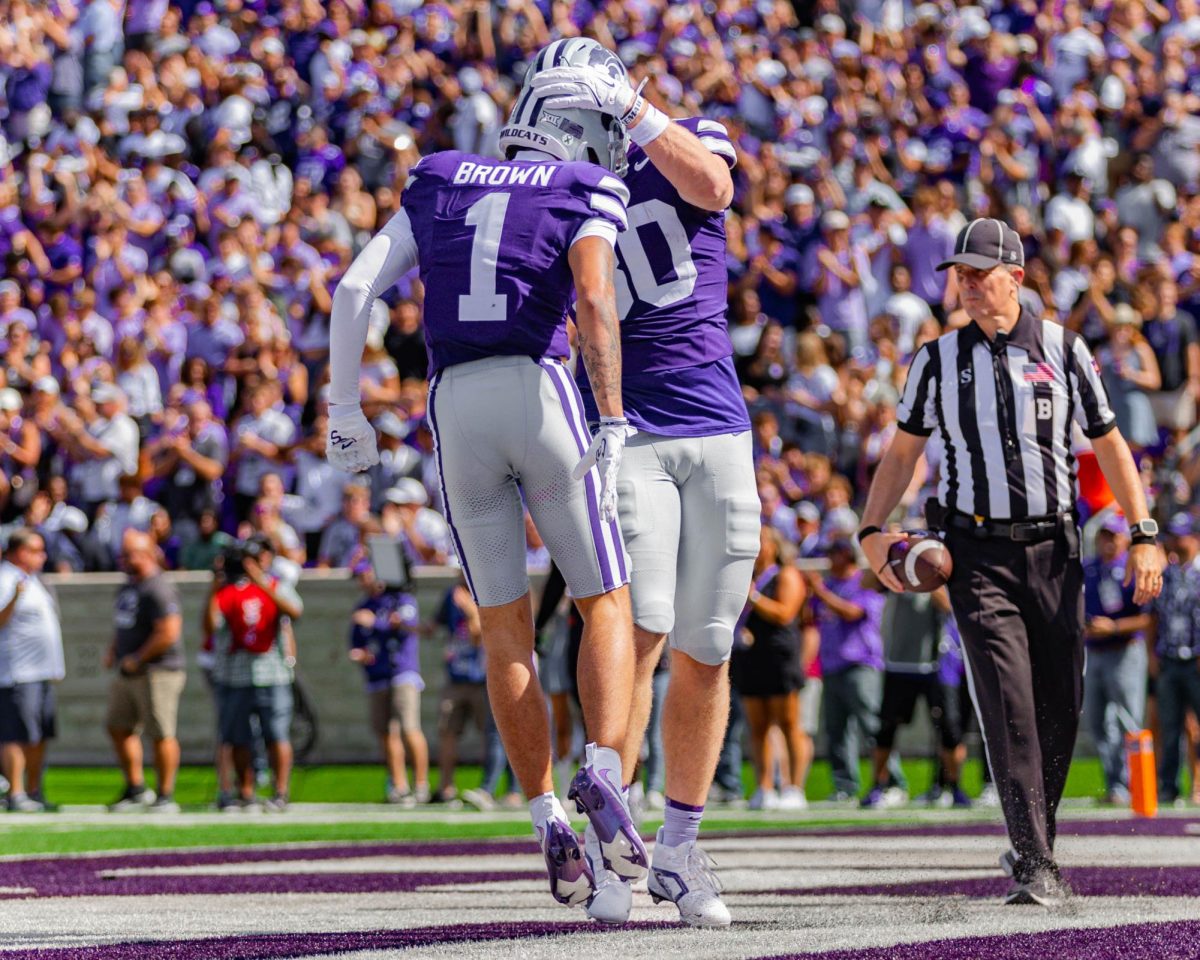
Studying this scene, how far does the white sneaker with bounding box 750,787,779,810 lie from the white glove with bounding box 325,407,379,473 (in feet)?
27.4

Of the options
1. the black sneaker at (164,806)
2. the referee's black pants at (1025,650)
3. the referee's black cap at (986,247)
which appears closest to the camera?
the referee's black pants at (1025,650)

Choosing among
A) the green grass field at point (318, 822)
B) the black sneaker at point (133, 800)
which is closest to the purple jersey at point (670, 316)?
the green grass field at point (318, 822)

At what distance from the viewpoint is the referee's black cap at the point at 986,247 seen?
6691mm

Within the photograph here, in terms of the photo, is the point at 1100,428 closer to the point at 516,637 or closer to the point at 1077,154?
the point at 516,637

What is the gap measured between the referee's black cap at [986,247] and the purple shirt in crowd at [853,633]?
8020 mm

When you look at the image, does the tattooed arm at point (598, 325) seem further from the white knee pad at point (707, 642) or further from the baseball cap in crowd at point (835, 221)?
the baseball cap in crowd at point (835, 221)

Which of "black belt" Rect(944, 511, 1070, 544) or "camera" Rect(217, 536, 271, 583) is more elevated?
"black belt" Rect(944, 511, 1070, 544)

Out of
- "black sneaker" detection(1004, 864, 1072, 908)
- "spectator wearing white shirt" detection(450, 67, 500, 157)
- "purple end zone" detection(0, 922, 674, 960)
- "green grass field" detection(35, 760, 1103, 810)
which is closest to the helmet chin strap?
"purple end zone" detection(0, 922, 674, 960)

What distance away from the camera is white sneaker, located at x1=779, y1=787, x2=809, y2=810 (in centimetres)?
1363

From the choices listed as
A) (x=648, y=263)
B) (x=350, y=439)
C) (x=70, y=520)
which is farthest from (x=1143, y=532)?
(x=70, y=520)

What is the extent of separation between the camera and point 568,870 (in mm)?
5301

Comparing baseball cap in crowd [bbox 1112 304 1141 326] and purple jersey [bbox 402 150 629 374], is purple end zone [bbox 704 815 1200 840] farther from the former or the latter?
baseball cap in crowd [bbox 1112 304 1141 326]

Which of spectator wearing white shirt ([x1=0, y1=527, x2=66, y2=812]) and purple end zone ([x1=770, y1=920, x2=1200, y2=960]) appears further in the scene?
spectator wearing white shirt ([x1=0, y1=527, x2=66, y2=812])

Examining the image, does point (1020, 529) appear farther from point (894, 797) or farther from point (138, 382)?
point (138, 382)
